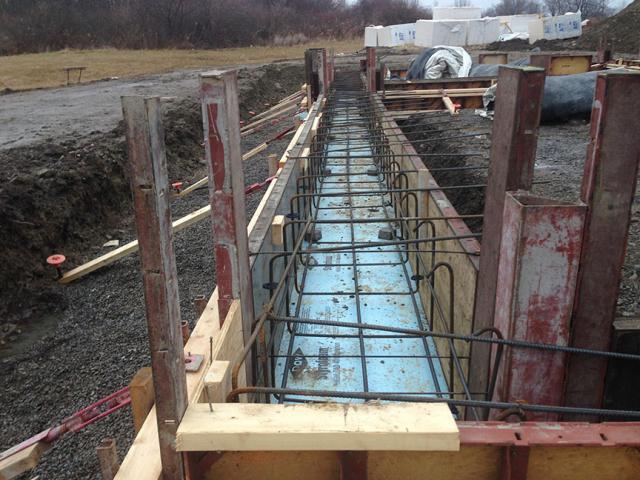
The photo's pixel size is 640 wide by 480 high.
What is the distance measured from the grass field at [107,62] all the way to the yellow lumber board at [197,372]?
82.0 feet

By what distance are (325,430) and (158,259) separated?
1.00 m

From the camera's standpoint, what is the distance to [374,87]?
1753 cm

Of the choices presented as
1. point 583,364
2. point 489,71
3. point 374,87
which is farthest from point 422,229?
point 489,71

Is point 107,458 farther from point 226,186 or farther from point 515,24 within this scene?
point 515,24

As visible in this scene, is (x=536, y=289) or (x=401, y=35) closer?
(x=536, y=289)

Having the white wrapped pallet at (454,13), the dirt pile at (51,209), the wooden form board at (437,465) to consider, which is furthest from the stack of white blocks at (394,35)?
the wooden form board at (437,465)

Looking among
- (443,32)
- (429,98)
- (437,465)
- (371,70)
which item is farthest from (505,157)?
(443,32)

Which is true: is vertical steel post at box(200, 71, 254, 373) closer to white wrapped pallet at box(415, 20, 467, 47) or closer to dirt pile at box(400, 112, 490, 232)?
dirt pile at box(400, 112, 490, 232)

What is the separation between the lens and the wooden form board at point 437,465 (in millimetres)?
2670

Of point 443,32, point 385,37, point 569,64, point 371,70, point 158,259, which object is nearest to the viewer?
point 158,259

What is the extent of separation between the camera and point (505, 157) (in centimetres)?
367

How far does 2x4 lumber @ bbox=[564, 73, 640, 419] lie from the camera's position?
323 cm

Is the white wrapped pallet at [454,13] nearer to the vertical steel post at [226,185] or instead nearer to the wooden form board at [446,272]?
the wooden form board at [446,272]

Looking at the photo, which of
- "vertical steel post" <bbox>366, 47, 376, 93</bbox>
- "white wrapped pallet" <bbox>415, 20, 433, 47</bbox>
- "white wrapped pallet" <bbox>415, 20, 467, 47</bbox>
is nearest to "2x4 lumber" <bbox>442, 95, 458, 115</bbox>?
"vertical steel post" <bbox>366, 47, 376, 93</bbox>
